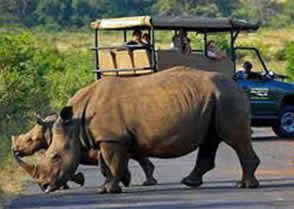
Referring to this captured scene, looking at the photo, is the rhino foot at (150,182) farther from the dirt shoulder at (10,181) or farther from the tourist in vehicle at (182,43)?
the tourist in vehicle at (182,43)

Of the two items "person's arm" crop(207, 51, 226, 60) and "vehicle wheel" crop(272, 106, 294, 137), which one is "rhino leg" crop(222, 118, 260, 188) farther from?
"vehicle wheel" crop(272, 106, 294, 137)

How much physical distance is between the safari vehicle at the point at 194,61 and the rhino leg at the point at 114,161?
28.2 ft

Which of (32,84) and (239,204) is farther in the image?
(32,84)

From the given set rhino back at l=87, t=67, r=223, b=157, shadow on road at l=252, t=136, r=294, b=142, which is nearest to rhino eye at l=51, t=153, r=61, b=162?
rhino back at l=87, t=67, r=223, b=157

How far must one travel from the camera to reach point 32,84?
103ft

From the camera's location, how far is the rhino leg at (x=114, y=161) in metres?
16.0

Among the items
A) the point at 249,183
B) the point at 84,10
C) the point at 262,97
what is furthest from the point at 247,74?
the point at 84,10

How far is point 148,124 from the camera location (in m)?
16.2

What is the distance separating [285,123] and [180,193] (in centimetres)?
1257

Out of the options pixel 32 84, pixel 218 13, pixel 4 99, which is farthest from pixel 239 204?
pixel 218 13

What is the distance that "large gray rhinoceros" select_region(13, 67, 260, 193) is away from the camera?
52.6 ft

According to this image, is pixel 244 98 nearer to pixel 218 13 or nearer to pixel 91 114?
pixel 91 114

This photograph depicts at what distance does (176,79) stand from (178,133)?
2.71 feet

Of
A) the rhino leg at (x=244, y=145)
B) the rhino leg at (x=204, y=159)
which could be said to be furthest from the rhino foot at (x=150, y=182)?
the rhino leg at (x=244, y=145)
